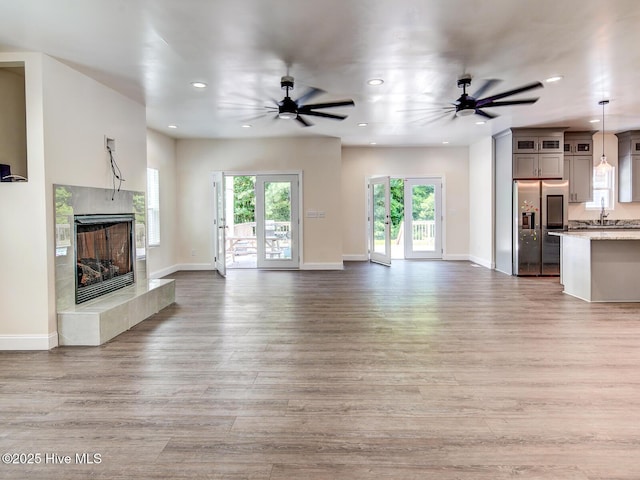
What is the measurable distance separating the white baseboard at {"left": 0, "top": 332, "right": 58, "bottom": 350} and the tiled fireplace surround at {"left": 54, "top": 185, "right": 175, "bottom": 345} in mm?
132

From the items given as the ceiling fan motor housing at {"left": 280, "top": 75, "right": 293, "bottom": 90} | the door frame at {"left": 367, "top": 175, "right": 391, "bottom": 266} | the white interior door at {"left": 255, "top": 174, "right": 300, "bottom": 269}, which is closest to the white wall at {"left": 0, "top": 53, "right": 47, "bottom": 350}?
the ceiling fan motor housing at {"left": 280, "top": 75, "right": 293, "bottom": 90}

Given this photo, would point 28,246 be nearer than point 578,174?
Yes

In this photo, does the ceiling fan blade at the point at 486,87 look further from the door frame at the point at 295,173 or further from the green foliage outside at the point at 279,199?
the green foliage outside at the point at 279,199

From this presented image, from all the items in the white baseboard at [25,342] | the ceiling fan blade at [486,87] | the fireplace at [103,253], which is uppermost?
the ceiling fan blade at [486,87]

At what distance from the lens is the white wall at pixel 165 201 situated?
7480 mm

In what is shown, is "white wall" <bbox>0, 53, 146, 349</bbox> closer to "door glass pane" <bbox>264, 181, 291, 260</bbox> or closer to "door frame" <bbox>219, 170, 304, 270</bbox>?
"door frame" <bbox>219, 170, 304, 270</bbox>

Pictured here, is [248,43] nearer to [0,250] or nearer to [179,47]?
[179,47]

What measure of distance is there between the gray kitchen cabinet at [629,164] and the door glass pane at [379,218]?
494 centimetres

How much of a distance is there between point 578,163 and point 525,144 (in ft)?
4.46

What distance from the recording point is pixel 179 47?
3.66m

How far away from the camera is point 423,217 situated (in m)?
10.2

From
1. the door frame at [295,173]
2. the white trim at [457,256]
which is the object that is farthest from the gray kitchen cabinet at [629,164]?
the door frame at [295,173]

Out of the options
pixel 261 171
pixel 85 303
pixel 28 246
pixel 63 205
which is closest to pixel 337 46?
pixel 63 205

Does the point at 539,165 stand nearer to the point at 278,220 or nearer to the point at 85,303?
the point at 278,220
